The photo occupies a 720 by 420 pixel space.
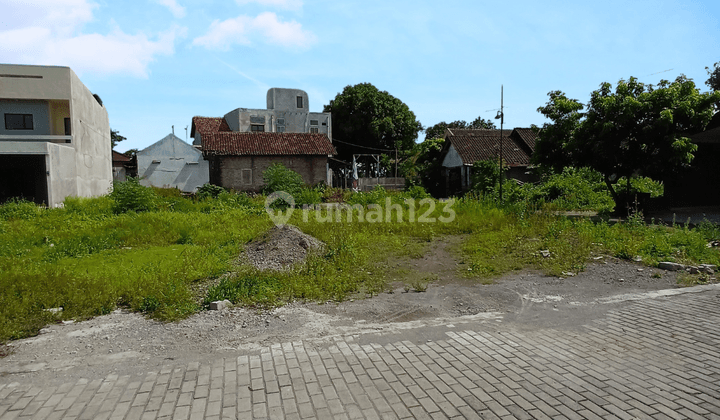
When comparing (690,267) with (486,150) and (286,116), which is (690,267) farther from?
(286,116)

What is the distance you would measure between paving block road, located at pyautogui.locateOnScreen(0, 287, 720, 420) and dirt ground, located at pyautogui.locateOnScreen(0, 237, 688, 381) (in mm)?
292

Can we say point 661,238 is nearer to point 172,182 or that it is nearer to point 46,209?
point 46,209

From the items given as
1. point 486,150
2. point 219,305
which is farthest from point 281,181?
point 219,305

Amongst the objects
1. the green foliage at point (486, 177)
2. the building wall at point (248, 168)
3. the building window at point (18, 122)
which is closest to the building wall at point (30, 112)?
the building window at point (18, 122)

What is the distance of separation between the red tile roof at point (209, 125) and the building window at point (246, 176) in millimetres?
11248

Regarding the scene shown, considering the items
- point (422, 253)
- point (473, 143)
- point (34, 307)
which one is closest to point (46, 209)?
point (34, 307)

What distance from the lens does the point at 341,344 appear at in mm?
4801

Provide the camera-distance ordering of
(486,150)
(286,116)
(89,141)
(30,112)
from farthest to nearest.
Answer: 1. (286,116)
2. (486,150)
3. (89,141)
4. (30,112)

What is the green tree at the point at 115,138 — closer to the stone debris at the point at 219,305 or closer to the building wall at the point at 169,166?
the building wall at the point at 169,166

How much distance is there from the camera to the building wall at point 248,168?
28016mm

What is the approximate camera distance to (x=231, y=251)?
31.4 ft

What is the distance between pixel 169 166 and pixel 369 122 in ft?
58.4

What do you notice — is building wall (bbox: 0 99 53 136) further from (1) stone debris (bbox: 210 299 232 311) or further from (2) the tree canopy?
(2) the tree canopy

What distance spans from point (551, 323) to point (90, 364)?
5.15m
